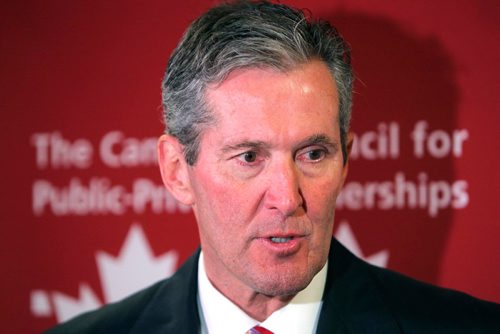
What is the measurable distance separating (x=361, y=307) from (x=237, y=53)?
690 millimetres

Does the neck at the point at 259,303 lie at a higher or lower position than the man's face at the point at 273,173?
lower

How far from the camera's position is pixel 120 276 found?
91.0 inches

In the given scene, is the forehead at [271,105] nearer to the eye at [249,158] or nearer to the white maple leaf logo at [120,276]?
the eye at [249,158]

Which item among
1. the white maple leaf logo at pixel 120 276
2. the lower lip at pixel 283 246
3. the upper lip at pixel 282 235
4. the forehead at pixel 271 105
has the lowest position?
the white maple leaf logo at pixel 120 276

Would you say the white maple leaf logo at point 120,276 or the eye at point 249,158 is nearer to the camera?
the eye at point 249,158

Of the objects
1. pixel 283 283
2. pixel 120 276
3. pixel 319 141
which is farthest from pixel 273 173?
pixel 120 276

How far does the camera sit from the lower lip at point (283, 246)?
5.44 feet

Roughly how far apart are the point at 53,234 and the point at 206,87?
0.88 metres

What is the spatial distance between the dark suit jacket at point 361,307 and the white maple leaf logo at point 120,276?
0.79ft

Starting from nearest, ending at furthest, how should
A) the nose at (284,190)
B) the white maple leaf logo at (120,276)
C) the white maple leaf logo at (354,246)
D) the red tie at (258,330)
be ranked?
the nose at (284,190) → the red tie at (258,330) → the white maple leaf logo at (354,246) → the white maple leaf logo at (120,276)

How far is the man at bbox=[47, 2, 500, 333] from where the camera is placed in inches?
65.7

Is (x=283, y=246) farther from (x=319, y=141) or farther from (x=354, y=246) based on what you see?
(x=354, y=246)

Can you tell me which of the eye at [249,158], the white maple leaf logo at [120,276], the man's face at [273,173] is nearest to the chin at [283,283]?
the man's face at [273,173]

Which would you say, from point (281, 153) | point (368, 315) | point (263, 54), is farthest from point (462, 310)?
point (263, 54)
